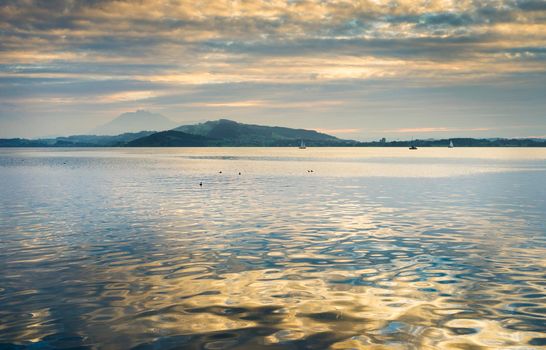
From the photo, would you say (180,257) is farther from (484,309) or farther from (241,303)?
(484,309)

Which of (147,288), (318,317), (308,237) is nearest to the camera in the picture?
(318,317)

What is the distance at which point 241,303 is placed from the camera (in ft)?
64.7

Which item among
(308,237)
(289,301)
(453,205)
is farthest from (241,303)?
(453,205)

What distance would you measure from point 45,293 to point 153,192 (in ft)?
169

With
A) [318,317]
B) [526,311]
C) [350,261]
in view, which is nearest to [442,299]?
[526,311]

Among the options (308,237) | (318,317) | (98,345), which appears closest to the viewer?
(98,345)

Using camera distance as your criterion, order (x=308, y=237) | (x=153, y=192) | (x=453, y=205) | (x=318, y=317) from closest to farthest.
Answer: (x=318, y=317)
(x=308, y=237)
(x=453, y=205)
(x=153, y=192)

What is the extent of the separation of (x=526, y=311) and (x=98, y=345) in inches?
565

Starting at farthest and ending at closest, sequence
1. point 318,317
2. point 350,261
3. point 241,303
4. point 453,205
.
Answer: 1. point 453,205
2. point 350,261
3. point 241,303
4. point 318,317

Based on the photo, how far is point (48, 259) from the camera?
27844 mm

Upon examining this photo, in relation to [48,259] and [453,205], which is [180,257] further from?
[453,205]

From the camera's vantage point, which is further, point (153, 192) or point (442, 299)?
point (153, 192)

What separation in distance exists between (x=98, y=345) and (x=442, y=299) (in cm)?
1254

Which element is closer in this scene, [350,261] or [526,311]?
[526,311]
